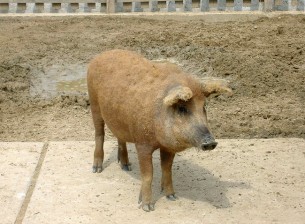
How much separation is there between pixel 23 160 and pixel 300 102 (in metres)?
3.64

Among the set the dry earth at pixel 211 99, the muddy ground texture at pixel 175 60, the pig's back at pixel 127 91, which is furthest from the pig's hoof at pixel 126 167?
the muddy ground texture at pixel 175 60

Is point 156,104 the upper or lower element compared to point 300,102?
upper

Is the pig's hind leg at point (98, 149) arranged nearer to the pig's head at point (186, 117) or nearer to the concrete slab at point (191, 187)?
the concrete slab at point (191, 187)

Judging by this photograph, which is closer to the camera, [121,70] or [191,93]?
[191,93]

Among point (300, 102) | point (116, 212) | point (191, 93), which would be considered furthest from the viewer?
point (300, 102)

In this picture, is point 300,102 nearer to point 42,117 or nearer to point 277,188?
point 277,188

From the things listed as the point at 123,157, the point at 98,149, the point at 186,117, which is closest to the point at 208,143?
the point at 186,117

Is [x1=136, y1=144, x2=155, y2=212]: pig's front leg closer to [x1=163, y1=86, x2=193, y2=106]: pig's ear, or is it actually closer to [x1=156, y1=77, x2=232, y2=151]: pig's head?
[x1=156, y1=77, x2=232, y2=151]: pig's head

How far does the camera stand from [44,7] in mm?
12266

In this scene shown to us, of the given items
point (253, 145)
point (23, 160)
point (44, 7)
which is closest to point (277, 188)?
point (253, 145)

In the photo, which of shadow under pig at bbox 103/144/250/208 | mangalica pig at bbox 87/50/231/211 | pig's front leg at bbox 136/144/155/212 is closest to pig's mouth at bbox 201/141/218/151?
mangalica pig at bbox 87/50/231/211

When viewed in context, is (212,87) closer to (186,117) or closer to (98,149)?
(186,117)

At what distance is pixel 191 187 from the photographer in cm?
543

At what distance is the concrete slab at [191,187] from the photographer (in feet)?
16.0
